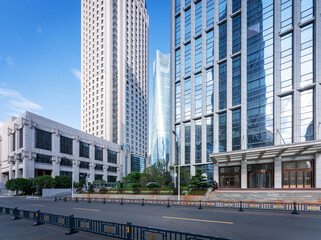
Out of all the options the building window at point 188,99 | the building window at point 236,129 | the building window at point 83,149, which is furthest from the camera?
the building window at point 83,149

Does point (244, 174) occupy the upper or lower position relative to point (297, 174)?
lower

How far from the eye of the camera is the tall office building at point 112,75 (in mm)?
88375

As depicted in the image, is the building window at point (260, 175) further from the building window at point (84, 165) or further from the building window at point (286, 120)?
the building window at point (84, 165)

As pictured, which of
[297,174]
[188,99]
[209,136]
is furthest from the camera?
[188,99]

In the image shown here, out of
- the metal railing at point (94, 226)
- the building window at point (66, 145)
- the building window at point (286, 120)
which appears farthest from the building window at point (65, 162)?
the building window at point (286, 120)

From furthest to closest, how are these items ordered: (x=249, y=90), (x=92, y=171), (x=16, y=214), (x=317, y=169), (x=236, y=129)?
1. (x=92, y=171)
2. (x=236, y=129)
3. (x=249, y=90)
4. (x=317, y=169)
5. (x=16, y=214)

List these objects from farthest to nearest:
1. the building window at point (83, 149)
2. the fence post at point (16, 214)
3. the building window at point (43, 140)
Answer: the building window at point (83, 149)
the building window at point (43, 140)
the fence post at point (16, 214)

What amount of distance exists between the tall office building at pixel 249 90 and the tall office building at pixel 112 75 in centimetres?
4263

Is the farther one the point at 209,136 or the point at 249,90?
the point at 209,136

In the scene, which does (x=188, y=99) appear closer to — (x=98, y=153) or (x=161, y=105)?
(x=98, y=153)

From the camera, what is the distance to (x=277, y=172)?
3055 cm

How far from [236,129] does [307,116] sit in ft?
37.8

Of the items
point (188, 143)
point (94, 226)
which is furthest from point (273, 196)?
point (188, 143)

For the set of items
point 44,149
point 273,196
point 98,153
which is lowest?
point 98,153
